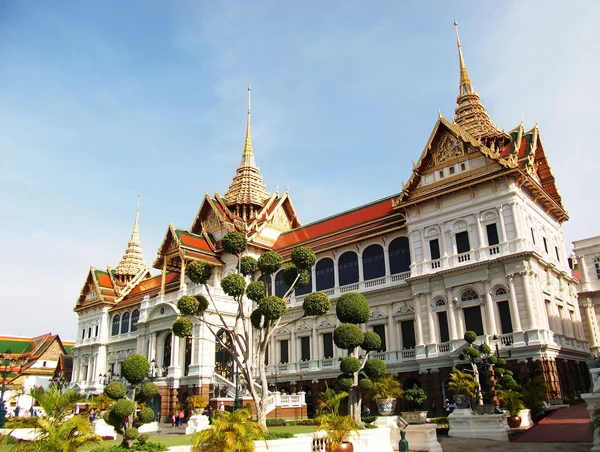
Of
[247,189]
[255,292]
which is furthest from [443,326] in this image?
[247,189]

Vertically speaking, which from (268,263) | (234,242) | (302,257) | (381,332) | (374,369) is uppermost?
(234,242)

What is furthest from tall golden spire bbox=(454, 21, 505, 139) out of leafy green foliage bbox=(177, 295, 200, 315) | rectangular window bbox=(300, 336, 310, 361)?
leafy green foliage bbox=(177, 295, 200, 315)

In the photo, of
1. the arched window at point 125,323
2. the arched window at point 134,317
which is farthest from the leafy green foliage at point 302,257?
the arched window at point 125,323

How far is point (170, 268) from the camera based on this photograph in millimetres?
40375

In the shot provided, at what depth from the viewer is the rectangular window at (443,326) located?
87.1ft

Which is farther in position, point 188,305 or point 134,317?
point 134,317

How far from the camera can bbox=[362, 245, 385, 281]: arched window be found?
31109 millimetres

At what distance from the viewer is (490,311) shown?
25062 millimetres

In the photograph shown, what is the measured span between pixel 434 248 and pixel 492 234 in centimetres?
313

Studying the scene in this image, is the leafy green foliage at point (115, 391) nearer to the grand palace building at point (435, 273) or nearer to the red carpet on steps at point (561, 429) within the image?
the grand palace building at point (435, 273)

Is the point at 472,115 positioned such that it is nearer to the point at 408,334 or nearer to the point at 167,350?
the point at 408,334

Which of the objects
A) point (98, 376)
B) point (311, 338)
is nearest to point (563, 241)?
point (311, 338)

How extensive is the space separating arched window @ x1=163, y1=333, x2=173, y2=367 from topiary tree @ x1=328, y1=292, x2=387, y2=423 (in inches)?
850

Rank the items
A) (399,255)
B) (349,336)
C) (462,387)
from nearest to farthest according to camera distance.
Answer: (349,336)
(462,387)
(399,255)
